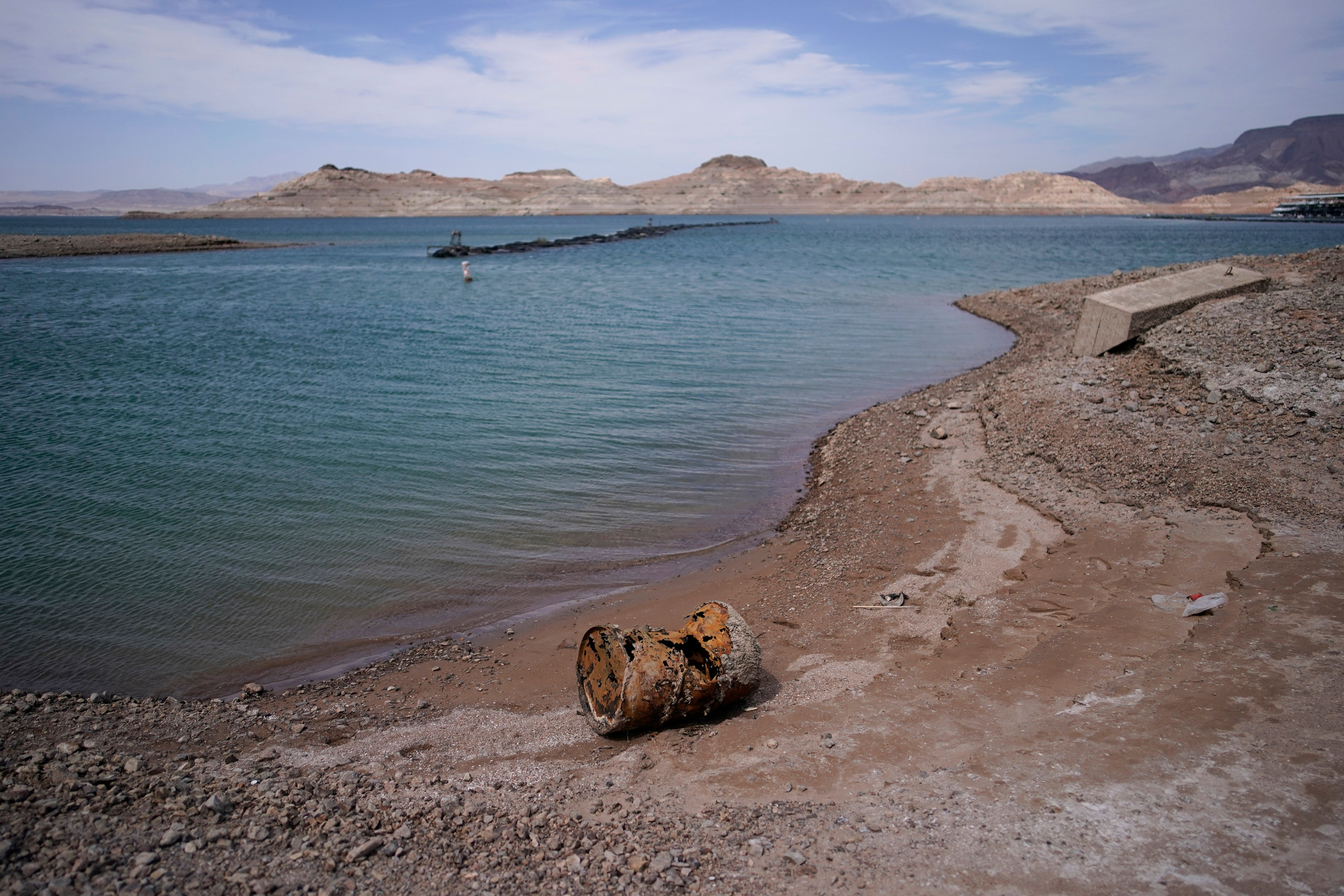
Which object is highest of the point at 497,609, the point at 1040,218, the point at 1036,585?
the point at 1040,218

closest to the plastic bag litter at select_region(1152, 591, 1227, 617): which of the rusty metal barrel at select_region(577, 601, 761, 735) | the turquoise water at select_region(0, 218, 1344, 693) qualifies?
the rusty metal barrel at select_region(577, 601, 761, 735)

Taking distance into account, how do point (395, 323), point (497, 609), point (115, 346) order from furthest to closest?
point (395, 323) < point (115, 346) < point (497, 609)

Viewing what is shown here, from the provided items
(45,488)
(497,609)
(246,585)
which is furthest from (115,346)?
(497,609)

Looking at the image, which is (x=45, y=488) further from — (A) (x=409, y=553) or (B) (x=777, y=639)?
(B) (x=777, y=639)

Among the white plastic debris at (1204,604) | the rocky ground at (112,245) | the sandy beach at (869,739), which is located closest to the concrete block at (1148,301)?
the sandy beach at (869,739)

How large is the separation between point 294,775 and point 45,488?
9.10 metres

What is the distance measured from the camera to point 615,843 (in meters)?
3.93

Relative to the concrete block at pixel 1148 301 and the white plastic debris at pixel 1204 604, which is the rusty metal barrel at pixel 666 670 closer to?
the white plastic debris at pixel 1204 604

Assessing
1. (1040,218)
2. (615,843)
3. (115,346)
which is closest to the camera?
(615,843)

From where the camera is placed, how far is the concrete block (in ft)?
41.4

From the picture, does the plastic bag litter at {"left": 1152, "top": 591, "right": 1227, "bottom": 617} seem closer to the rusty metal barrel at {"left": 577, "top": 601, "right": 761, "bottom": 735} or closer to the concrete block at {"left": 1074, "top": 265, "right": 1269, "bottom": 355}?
the rusty metal barrel at {"left": 577, "top": 601, "right": 761, "bottom": 735}

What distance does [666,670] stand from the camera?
16.9ft

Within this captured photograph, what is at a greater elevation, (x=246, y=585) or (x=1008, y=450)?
(x=1008, y=450)

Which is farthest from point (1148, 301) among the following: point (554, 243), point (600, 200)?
point (600, 200)
